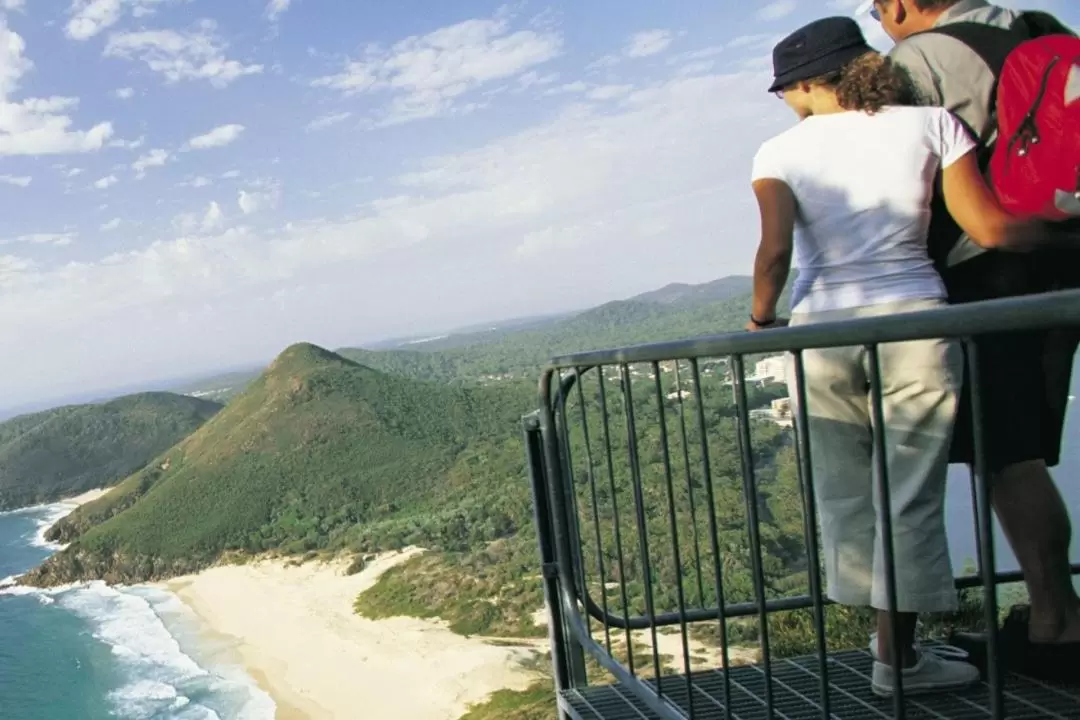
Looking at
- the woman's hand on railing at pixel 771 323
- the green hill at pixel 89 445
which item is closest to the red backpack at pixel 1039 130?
the woman's hand on railing at pixel 771 323

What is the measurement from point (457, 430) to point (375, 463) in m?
6.50

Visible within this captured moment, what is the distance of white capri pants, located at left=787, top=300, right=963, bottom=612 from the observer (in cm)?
195

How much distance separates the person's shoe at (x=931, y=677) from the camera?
6.98 feet

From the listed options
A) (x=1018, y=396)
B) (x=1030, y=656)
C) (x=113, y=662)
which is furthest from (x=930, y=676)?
(x=113, y=662)

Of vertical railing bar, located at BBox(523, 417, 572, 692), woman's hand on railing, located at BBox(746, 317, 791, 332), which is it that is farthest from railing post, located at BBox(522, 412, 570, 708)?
woman's hand on railing, located at BBox(746, 317, 791, 332)

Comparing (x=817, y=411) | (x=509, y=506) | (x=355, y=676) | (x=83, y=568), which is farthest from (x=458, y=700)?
(x=83, y=568)

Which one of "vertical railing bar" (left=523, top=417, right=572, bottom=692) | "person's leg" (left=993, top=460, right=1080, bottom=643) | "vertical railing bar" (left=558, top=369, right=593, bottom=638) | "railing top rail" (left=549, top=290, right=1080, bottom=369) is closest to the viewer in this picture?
"railing top rail" (left=549, top=290, right=1080, bottom=369)

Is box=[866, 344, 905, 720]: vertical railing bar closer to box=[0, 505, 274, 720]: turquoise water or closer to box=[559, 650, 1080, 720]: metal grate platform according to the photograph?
box=[559, 650, 1080, 720]: metal grate platform

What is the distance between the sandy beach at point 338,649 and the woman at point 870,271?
2490cm

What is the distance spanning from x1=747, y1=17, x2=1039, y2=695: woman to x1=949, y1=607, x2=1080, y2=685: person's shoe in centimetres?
10

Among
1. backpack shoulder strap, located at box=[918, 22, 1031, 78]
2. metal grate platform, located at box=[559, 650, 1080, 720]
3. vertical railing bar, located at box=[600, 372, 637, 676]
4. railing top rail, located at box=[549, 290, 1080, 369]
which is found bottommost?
metal grate platform, located at box=[559, 650, 1080, 720]

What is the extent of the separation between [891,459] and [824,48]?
3.08 feet

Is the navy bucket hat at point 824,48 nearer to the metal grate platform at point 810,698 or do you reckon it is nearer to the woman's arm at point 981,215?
the woman's arm at point 981,215

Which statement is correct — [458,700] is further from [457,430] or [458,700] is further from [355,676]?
[457,430]
